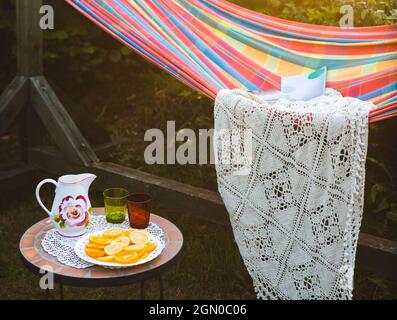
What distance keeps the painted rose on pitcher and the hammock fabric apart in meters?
0.65

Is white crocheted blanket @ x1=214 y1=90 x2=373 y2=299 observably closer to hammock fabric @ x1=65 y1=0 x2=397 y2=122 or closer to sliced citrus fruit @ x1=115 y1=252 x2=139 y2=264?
hammock fabric @ x1=65 y1=0 x2=397 y2=122

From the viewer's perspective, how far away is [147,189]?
8.40 feet

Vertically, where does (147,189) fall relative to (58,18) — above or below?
below

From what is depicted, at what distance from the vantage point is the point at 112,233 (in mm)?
1673

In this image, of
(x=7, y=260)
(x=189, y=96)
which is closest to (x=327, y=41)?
(x=189, y=96)

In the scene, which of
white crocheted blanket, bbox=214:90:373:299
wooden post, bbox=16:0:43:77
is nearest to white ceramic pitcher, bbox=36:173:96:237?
white crocheted blanket, bbox=214:90:373:299

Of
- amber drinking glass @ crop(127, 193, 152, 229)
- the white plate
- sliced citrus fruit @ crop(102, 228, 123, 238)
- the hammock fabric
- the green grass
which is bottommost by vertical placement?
the green grass

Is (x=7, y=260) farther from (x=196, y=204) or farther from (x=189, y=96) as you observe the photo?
(x=189, y=96)

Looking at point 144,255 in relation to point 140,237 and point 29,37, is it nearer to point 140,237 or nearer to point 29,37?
point 140,237

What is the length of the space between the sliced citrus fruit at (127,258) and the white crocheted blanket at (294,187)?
0.51m

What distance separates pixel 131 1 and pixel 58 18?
3.72ft

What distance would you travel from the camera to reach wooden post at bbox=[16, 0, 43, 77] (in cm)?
275

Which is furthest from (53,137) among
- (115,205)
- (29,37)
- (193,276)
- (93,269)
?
(93,269)

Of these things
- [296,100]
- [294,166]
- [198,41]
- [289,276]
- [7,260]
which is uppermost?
[198,41]
